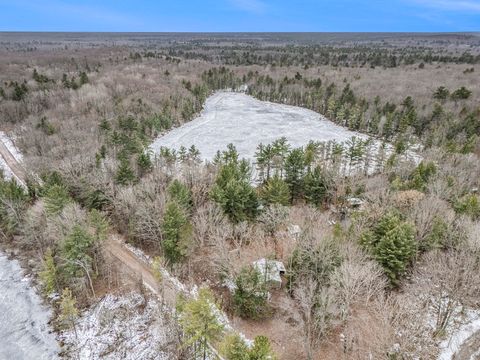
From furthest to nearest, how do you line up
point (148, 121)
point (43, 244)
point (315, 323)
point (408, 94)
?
point (408, 94)
point (148, 121)
point (43, 244)
point (315, 323)

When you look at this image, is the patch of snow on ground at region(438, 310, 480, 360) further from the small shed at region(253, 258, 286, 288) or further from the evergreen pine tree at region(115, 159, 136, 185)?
the evergreen pine tree at region(115, 159, 136, 185)

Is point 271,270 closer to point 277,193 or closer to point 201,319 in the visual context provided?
point 201,319

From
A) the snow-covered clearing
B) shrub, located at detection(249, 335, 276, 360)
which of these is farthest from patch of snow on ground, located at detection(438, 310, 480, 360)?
the snow-covered clearing

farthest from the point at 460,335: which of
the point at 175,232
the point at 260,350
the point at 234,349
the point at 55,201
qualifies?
the point at 55,201

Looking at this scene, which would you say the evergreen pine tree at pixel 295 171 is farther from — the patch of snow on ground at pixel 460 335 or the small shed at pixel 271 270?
the patch of snow on ground at pixel 460 335

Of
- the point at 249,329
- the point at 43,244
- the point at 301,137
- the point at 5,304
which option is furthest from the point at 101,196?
the point at 301,137

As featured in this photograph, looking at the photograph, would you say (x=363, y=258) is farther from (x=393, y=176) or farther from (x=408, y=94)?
(x=408, y=94)
